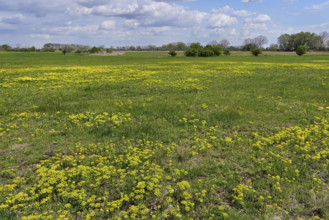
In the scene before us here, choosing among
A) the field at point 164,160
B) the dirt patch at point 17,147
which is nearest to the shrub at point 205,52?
the field at point 164,160

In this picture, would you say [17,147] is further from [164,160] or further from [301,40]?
[301,40]

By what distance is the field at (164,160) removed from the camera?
5027mm

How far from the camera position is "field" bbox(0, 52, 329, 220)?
16.5ft

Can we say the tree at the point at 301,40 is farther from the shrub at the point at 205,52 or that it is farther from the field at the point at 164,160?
the field at the point at 164,160

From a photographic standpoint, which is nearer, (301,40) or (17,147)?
(17,147)

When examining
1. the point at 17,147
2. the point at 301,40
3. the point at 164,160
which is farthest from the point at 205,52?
the point at 301,40

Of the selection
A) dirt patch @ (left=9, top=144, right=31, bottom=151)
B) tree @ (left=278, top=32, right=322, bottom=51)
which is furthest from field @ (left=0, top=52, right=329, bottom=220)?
tree @ (left=278, top=32, right=322, bottom=51)

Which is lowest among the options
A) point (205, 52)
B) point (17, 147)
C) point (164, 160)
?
point (164, 160)

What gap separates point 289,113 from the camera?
11531 millimetres

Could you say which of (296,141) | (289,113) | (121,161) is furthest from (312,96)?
(121,161)

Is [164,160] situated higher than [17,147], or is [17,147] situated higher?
[17,147]

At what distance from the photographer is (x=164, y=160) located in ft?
23.1

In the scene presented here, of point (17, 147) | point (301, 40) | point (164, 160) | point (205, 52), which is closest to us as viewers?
point (164, 160)

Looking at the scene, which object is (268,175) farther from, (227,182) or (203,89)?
(203,89)
